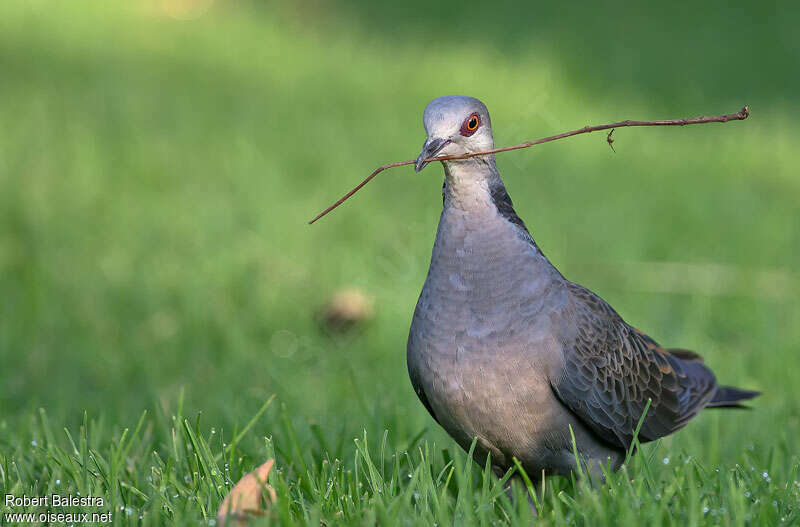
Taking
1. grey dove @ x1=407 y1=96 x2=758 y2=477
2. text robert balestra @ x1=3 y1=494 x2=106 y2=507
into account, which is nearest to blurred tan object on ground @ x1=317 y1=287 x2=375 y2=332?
grey dove @ x1=407 y1=96 x2=758 y2=477

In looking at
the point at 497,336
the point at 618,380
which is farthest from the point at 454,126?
the point at 618,380

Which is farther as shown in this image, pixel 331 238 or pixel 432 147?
pixel 331 238

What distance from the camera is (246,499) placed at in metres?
2.63

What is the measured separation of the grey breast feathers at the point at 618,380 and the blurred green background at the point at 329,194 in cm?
22

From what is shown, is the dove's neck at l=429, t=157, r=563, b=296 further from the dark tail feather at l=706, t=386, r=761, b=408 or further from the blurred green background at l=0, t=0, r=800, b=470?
the dark tail feather at l=706, t=386, r=761, b=408

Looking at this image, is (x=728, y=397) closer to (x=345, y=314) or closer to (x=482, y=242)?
(x=482, y=242)

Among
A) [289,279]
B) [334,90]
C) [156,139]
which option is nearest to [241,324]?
[289,279]

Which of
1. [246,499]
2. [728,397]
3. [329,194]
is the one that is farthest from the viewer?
[329,194]

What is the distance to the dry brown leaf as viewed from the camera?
2.56 m

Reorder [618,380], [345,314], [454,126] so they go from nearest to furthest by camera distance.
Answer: [454,126] < [618,380] < [345,314]

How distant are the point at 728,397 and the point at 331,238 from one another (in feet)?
11.0

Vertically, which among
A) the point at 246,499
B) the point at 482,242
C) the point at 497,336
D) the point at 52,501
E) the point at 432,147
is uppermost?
the point at 432,147

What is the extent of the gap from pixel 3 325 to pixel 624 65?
7.50 meters

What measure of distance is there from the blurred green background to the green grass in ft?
0.09
